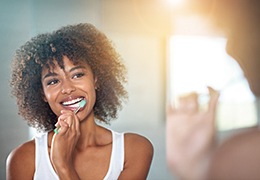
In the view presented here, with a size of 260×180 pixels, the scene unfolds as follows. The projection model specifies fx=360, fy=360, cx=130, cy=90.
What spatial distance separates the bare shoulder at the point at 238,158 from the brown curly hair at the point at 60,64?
0.94 ft

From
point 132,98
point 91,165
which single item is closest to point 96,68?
point 132,98

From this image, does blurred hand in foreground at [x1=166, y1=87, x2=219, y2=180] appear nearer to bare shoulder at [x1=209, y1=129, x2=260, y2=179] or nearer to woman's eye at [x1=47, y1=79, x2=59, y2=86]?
bare shoulder at [x1=209, y1=129, x2=260, y2=179]

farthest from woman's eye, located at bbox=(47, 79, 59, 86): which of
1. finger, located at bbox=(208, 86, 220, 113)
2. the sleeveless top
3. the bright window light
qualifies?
finger, located at bbox=(208, 86, 220, 113)

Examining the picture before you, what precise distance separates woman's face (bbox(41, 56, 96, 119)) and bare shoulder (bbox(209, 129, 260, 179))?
0.35 metres

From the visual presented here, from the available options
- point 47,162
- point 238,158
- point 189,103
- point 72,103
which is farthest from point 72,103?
point 238,158

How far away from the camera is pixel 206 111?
894 millimetres

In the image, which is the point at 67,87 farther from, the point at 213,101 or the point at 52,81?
the point at 213,101

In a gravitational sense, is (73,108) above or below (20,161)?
above

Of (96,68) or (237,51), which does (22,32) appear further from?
(237,51)

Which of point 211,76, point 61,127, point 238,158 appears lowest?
point 238,158

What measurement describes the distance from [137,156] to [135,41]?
0.28 metres

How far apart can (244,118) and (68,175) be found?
1.48 ft

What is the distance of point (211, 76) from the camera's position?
0.91m

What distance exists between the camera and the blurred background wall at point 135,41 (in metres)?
0.84
